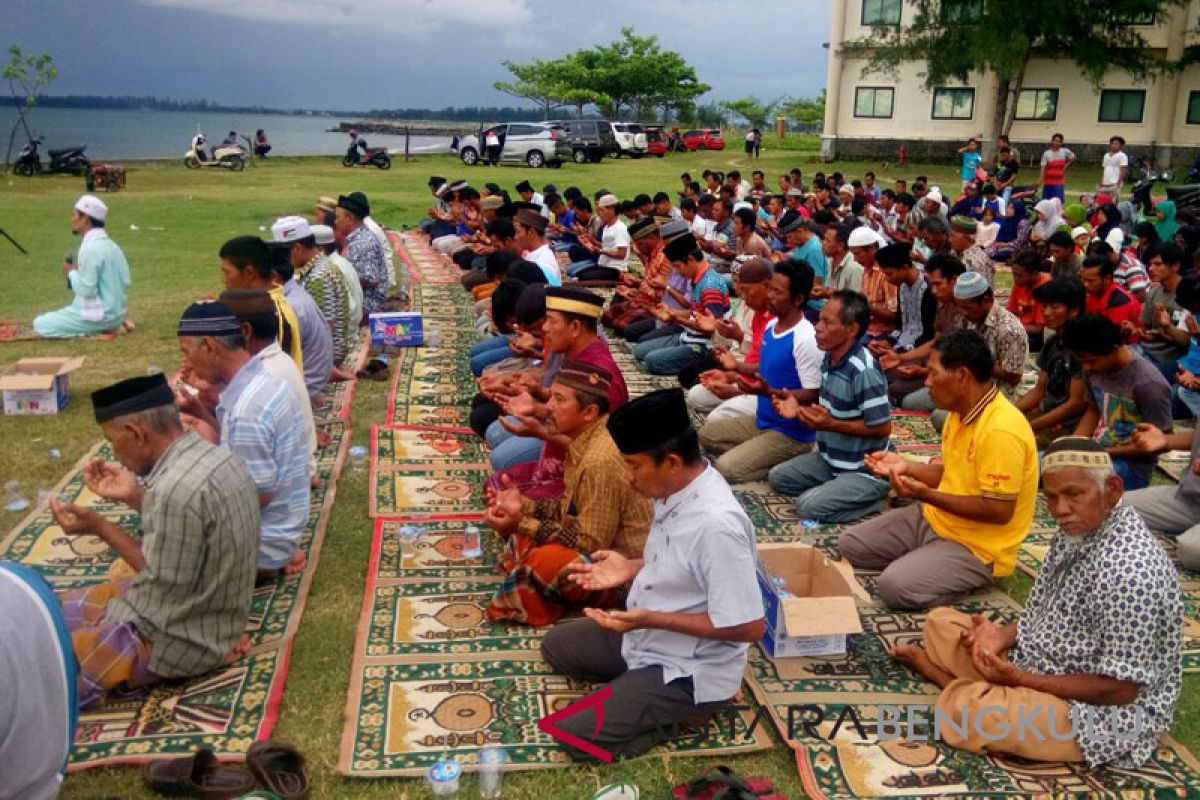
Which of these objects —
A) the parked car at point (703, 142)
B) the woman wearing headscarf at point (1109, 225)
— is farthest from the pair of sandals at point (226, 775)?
the parked car at point (703, 142)

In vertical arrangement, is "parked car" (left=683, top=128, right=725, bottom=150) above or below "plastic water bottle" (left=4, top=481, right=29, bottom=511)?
above

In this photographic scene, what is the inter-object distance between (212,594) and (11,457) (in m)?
3.41

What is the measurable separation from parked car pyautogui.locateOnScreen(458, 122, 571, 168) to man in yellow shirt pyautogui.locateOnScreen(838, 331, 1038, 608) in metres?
28.4

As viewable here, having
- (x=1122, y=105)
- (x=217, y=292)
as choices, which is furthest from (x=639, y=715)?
(x=1122, y=105)

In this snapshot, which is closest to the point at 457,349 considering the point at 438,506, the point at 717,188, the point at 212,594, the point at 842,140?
the point at 438,506

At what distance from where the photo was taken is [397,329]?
9.36 metres

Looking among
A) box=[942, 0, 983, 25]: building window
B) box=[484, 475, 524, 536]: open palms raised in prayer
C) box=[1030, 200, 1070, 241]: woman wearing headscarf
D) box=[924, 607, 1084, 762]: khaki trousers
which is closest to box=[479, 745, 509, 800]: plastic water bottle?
box=[484, 475, 524, 536]: open palms raised in prayer

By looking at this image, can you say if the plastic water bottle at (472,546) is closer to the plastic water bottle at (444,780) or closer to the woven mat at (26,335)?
the plastic water bottle at (444,780)

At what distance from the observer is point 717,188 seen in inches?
711

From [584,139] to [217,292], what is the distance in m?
24.2

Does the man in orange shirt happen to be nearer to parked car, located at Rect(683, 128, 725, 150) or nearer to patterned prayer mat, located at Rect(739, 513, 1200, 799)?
patterned prayer mat, located at Rect(739, 513, 1200, 799)

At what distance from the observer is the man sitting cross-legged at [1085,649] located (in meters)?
3.28

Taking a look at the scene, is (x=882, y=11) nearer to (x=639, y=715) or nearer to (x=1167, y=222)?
(x=1167, y=222)

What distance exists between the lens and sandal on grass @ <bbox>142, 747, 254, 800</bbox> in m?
3.29
